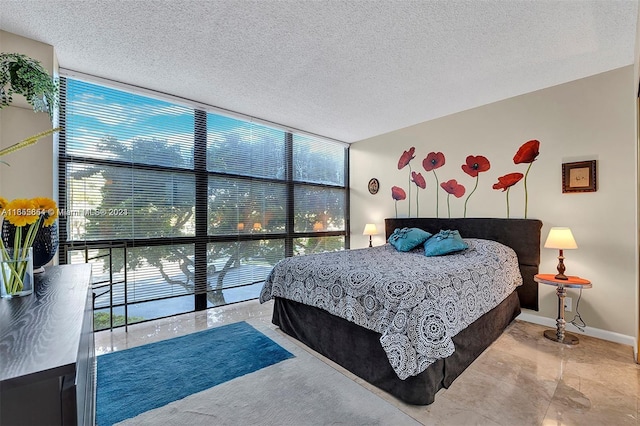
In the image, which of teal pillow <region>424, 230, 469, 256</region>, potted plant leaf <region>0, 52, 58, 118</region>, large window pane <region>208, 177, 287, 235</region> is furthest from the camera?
large window pane <region>208, 177, 287, 235</region>

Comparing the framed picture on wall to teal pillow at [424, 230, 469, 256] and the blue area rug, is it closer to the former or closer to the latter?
teal pillow at [424, 230, 469, 256]

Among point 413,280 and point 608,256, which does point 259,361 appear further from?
point 608,256

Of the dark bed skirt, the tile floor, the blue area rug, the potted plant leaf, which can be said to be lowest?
the tile floor

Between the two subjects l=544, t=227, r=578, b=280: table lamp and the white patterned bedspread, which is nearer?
the white patterned bedspread

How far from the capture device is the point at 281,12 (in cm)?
→ 194

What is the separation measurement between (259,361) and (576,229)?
341cm

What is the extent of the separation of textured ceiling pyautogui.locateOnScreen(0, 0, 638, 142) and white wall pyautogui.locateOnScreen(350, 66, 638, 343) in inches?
10.3

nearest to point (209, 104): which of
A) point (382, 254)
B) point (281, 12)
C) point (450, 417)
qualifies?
point (281, 12)

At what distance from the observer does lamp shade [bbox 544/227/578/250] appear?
2.63m

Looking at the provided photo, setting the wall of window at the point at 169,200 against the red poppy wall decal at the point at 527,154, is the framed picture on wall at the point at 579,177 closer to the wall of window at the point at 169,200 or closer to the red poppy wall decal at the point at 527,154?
the red poppy wall decal at the point at 527,154

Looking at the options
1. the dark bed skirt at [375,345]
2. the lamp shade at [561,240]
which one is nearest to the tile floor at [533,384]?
the dark bed skirt at [375,345]

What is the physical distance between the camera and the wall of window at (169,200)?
2814mm

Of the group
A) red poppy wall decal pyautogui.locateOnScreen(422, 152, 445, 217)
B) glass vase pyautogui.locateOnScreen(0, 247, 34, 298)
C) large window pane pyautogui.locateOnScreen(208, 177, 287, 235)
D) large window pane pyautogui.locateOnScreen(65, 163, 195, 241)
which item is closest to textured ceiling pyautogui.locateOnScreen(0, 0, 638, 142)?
red poppy wall decal pyautogui.locateOnScreen(422, 152, 445, 217)

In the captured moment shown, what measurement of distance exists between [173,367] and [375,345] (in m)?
1.60
